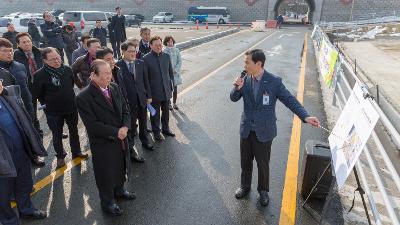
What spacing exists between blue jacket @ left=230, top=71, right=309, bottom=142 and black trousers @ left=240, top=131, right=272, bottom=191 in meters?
0.10

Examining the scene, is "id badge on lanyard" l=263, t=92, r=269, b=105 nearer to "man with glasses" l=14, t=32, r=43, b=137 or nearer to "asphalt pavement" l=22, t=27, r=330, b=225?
"asphalt pavement" l=22, t=27, r=330, b=225

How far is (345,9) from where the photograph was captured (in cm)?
4856

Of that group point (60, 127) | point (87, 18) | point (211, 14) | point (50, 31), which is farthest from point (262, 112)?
point (211, 14)

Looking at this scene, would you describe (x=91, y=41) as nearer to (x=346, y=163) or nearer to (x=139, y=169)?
(x=139, y=169)

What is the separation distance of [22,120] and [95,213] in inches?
58.4

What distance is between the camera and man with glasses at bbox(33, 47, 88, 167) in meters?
4.98

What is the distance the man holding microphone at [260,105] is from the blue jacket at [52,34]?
940 cm

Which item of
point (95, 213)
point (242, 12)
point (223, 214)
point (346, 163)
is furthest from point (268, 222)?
point (242, 12)

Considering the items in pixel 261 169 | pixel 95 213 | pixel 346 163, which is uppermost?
pixel 346 163

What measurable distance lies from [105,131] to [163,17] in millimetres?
48911

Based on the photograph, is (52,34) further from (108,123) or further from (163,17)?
(163,17)

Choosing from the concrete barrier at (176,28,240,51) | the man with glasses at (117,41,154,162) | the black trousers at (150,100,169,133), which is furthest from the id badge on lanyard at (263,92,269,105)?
the concrete barrier at (176,28,240,51)

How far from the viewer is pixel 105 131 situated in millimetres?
3812

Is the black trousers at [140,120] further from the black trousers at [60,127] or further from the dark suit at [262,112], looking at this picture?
the dark suit at [262,112]
